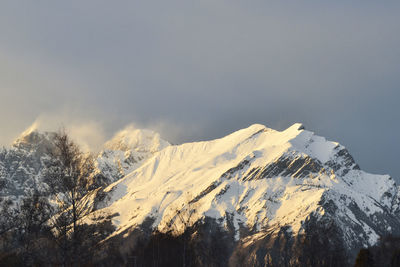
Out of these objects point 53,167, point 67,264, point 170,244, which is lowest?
point 67,264

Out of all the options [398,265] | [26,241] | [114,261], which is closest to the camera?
[26,241]

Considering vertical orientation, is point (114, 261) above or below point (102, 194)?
above

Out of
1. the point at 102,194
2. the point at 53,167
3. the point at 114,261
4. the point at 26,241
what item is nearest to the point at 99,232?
the point at 102,194

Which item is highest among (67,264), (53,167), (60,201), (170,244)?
(170,244)

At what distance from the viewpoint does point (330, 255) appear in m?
91.3

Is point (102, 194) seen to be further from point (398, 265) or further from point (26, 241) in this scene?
point (398, 265)

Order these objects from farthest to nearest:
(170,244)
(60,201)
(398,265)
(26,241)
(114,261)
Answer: (114,261) → (170,244) → (398,265) → (26,241) → (60,201)

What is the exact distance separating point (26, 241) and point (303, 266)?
167 feet

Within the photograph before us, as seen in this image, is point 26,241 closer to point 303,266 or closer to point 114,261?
point 114,261

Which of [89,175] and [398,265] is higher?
[89,175]

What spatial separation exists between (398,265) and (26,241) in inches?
1769

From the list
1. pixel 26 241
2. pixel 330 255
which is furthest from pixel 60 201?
pixel 330 255

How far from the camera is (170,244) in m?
94.9

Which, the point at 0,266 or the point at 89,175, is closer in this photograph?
the point at 89,175
